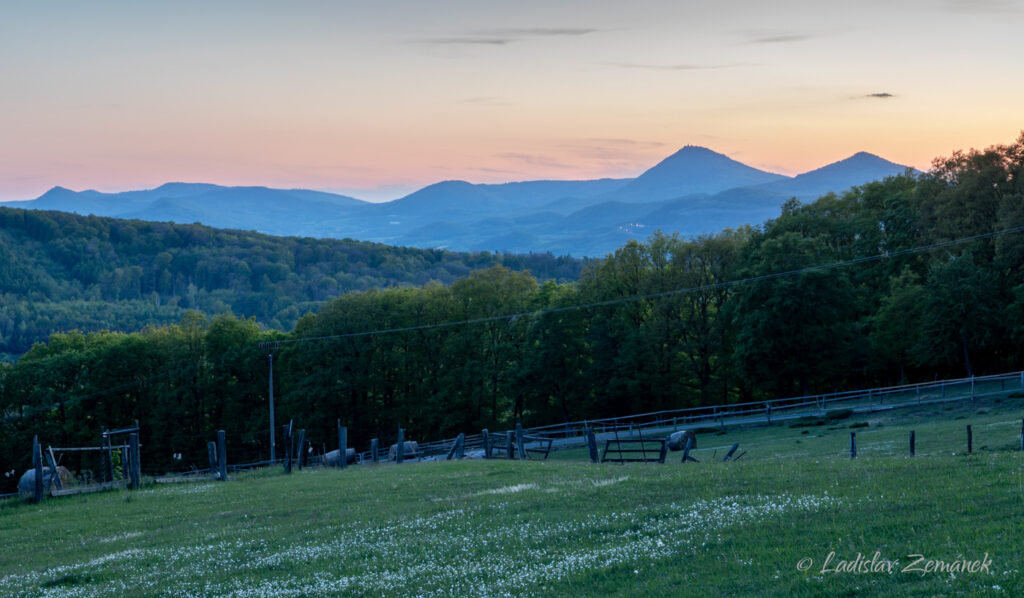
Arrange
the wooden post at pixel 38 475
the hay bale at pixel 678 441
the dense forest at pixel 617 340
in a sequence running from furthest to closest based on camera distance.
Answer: the dense forest at pixel 617 340 → the hay bale at pixel 678 441 → the wooden post at pixel 38 475

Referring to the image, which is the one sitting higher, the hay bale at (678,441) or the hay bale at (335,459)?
the hay bale at (678,441)

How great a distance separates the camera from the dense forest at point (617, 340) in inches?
2382

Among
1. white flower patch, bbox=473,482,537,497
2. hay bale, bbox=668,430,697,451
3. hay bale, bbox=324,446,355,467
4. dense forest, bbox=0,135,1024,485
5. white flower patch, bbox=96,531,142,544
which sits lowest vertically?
hay bale, bbox=324,446,355,467

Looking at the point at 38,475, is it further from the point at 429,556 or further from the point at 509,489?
the point at 429,556

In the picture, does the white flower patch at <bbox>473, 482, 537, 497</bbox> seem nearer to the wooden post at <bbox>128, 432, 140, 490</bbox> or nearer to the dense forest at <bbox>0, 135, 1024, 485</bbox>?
the wooden post at <bbox>128, 432, 140, 490</bbox>

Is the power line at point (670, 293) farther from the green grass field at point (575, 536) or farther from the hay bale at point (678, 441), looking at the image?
the green grass field at point (575, 536)

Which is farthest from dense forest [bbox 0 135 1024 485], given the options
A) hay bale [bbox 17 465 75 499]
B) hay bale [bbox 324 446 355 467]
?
hay bale [bbox 17 465 75 499]

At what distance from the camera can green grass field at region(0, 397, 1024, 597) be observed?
11.3 meters

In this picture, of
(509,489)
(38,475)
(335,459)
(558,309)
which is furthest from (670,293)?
(38,475)

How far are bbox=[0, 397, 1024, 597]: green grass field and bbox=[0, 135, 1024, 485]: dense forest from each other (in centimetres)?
3505

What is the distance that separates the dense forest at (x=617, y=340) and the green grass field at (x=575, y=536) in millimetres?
35055

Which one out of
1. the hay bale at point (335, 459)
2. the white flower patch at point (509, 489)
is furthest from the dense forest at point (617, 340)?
the white flower patch at point (509, 489)

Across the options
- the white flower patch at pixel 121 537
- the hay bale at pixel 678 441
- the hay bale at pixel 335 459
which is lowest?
the hay bale at pixel 335 459

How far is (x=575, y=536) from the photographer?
50.0 ft
